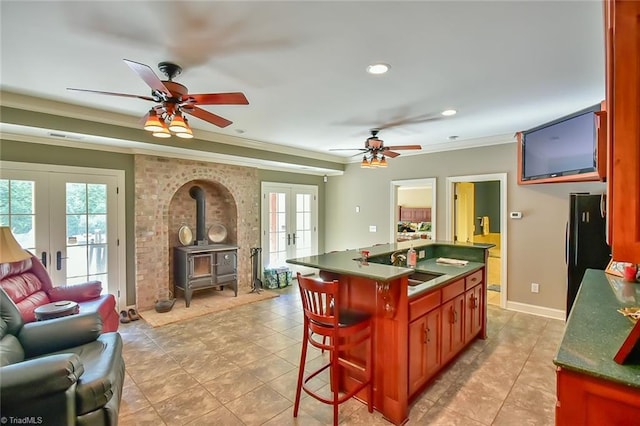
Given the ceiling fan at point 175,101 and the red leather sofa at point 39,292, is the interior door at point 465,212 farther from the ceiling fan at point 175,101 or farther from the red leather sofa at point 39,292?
the red leather sofa at point 39,292

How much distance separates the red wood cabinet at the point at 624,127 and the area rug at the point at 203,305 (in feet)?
15.2

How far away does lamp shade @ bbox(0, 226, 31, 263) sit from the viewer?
7.53 feet

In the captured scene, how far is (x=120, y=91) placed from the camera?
9.59ft

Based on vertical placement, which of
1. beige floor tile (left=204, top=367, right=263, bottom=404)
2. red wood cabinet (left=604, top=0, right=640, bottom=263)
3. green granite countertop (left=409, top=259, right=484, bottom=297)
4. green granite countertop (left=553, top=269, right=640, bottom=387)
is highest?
red wood cabinet (left=604, top=0, right=640, bottom=263)

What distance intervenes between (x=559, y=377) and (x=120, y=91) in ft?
12.3

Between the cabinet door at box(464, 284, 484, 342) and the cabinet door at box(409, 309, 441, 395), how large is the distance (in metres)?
0.71

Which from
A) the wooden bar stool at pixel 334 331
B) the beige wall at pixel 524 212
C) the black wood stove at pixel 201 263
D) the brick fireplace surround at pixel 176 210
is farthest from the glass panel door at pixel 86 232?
the beige wall at pixel 524 212

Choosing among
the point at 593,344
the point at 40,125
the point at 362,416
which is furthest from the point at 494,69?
the point at 40,125

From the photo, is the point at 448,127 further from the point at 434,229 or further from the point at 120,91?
the point at 120,91

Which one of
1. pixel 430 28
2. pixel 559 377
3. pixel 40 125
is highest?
pixel 430 28

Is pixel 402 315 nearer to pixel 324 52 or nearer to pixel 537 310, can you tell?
pixel 324 52

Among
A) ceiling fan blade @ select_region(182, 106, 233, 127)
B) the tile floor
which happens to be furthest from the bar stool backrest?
ceiling fan blade @ select_region(182, 106, 233, 127)

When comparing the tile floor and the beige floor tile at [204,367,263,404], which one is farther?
the beige floor tile at [204,367,263,404]

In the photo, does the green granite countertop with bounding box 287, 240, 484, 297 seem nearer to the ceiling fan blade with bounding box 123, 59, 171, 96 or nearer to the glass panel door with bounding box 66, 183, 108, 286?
the ceiling fan blade with bounding box 123, 59, 171, 96
